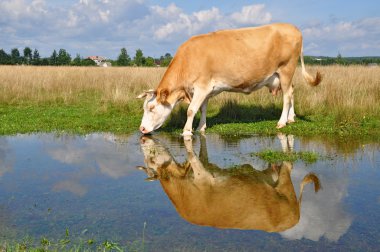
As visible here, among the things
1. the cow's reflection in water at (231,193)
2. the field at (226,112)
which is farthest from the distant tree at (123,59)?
the cow's reflection in water at (231,193)

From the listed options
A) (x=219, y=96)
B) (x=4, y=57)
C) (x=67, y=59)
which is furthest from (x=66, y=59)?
(x=219, y=96)

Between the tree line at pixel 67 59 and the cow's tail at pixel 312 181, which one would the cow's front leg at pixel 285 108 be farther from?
the tree line at pixel 67 59

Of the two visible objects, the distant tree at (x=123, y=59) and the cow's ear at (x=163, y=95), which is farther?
the distant tree at (x=123, y=59)

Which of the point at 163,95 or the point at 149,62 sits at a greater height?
the point at 149,62

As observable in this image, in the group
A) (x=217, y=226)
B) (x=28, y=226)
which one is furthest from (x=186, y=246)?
(x=28, y=226)

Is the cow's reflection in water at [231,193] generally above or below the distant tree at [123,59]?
below

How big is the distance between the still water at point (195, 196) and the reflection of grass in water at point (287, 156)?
15 centimetres

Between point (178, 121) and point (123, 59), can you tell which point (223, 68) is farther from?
point (123, 59)

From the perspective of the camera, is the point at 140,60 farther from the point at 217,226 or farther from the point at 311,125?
A: the point at 217,226

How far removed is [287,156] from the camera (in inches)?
283

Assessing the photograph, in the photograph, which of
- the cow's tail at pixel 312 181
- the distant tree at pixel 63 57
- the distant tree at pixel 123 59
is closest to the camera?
the cow's tail at pixel 312 181

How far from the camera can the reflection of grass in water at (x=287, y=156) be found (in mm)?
7021

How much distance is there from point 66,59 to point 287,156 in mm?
84334

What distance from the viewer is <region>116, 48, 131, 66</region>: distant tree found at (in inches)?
2930
